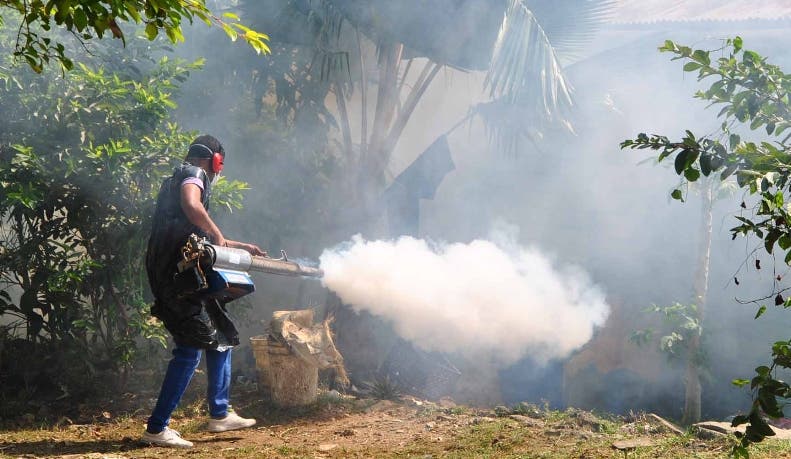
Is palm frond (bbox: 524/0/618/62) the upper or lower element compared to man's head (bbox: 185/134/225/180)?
upper

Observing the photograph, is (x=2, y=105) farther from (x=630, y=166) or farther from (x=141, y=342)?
(x=630, y=166)

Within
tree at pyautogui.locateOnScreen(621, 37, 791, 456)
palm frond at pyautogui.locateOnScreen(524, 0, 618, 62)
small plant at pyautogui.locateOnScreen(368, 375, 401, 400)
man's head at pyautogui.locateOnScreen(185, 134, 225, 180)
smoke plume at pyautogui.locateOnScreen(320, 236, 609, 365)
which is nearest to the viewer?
tree at pyautogui.locateOnScreen(621, 37, 791, 456)

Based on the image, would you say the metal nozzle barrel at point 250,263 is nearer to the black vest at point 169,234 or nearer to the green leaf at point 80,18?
the black vest at point 169,234

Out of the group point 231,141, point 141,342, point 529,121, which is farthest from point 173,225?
point 529,121

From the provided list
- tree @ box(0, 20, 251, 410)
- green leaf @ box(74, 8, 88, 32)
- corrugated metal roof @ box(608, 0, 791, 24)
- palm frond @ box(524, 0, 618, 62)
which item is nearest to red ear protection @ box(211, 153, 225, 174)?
tree @ box(0, 20, 251, 410)

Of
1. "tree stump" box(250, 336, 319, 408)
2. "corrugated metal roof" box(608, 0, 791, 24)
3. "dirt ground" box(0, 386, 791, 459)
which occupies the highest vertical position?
"corrugated metal roof" box(608, 0, 791, 24)

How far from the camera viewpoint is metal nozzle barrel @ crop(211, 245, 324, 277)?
15.0 feet

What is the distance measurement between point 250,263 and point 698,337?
5.24m

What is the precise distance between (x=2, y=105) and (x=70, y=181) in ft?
2.86

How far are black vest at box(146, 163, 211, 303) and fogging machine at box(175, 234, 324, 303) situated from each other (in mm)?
105

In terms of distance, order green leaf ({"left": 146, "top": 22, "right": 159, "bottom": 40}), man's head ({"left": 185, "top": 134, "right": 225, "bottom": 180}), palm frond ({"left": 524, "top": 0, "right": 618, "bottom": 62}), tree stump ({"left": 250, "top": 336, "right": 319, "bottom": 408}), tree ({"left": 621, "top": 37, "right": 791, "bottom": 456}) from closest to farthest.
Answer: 1. tree ({"left": 621, "top": 37, "right": 791, "bottom": 456})
2. green leaf ({"left": 146, "top": 22, "right": 159, "bottom": 40})
3. man's head ({"left": 185, "top": 134, "right": 225, "bottom": 180})
4. tree stump ({"left": 250, "top": 336, "right": 319, "bottom": 408})
5. palm frond ({"left": 524, "top": 0, "right": 618, "bottom": 62})

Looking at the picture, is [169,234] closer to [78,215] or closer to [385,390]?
[78,215]

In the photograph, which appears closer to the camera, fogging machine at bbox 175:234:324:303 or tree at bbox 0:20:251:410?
fogging machine at bbox 175:234:324:303

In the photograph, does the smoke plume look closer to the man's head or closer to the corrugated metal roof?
the man's head
